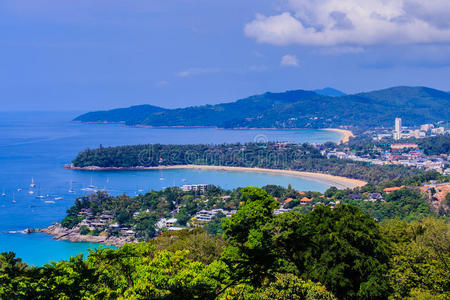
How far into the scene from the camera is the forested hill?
370 feet

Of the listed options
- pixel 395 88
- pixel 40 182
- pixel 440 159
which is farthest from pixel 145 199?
pixel 395 88

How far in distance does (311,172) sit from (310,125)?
224 ft

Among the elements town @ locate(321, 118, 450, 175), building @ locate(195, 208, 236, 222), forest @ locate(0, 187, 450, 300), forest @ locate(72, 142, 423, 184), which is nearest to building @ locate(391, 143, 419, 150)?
town @ locate(321, 118, 450, 175)


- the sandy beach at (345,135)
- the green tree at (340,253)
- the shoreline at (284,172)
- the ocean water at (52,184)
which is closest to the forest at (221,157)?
the shoreline at (284,172)

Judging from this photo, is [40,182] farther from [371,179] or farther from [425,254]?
[425,254]

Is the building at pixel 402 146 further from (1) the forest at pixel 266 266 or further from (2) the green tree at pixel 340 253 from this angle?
(2) the green tree at pixel 340 253

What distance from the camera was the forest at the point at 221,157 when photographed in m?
48.0

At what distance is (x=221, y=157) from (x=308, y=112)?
73.3 m

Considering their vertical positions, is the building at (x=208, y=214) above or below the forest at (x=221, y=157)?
below

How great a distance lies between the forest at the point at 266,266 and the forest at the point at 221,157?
36.1 meters

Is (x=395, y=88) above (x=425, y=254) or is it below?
above

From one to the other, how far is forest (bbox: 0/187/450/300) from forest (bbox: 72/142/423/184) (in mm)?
36143

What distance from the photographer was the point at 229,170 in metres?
49.7

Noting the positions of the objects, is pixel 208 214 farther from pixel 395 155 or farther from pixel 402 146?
pixel 402 146
